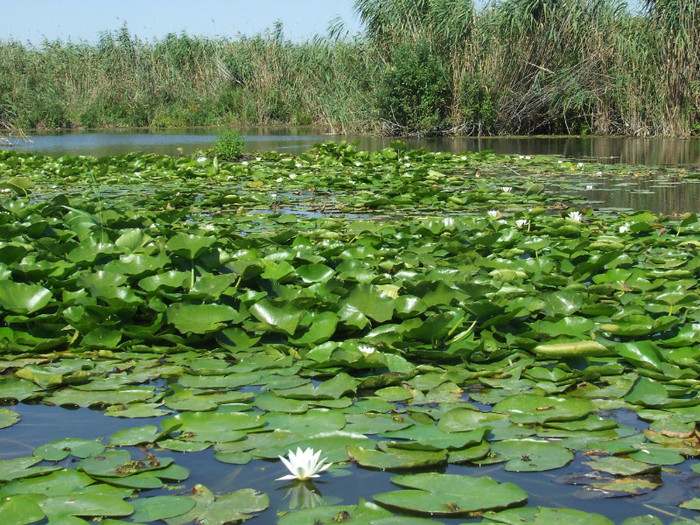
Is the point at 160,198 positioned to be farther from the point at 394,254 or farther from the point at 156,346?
the point at 156,346

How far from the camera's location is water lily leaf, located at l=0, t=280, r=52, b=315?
231cm

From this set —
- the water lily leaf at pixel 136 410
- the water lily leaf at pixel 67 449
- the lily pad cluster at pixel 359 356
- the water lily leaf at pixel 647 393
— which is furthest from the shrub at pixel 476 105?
the water lily leaf at pixel 67 449

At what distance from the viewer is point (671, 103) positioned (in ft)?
Answer: 38.7

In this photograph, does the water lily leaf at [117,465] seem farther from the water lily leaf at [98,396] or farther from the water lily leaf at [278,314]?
the water lily leaf at [278,314]

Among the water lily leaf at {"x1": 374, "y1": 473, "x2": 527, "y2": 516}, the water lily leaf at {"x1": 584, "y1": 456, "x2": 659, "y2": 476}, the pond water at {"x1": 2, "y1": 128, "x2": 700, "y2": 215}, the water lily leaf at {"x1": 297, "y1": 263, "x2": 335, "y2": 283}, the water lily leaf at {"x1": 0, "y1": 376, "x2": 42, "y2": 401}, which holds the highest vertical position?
the pond water at {"x1": 2, "y1": 128, "x2": 700, "y2": 215}

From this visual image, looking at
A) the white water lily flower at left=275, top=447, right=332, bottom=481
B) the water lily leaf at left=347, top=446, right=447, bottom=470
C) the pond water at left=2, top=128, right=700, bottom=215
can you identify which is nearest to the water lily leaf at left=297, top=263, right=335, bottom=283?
the water lily leaf at left=347, top=446, right=447, bottom=470

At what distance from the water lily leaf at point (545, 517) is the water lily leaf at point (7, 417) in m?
1.14

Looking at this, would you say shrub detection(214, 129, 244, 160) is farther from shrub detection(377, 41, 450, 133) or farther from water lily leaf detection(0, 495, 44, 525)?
water lily leaf detection(0, 495, 44, 525)

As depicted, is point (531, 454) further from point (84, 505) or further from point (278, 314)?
point (278, 314)

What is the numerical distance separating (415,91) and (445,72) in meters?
0.71

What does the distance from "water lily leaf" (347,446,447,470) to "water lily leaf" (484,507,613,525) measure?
0.22m

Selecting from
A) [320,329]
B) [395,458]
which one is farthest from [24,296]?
[395,458]

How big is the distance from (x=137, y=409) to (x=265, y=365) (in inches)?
15.9

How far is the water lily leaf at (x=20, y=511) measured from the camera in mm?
1213
